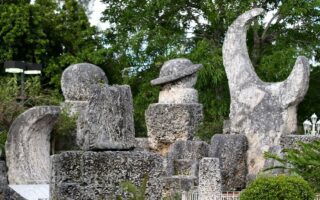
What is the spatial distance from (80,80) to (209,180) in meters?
6.66

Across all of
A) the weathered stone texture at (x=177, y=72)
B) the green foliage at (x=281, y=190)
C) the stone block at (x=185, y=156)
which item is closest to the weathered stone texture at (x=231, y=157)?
the stone block at (x=185, y=156)

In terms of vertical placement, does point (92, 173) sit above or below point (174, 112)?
below

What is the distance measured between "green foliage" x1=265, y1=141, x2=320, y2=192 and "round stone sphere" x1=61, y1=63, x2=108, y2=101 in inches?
320

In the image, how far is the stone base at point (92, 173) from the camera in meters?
8.70

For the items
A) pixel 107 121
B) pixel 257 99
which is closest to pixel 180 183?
pixel 257 99

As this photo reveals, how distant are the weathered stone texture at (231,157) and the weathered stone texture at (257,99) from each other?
259 mm

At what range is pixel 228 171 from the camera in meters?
20.5

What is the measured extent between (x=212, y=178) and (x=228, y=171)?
188 inches

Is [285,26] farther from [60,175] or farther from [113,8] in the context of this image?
[60,175]

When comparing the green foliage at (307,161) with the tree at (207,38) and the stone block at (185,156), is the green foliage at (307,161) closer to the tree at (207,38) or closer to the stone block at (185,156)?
the stone block at (185,156)

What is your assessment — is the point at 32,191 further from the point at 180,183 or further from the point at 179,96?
the point at 179,96

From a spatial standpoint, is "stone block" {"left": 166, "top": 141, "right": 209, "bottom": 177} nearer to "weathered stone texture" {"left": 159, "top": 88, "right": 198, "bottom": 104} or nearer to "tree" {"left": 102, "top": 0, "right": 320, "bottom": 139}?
"weathered stone texture" {"left": 159, "top": 88, "right": 198, "bottom": 104}

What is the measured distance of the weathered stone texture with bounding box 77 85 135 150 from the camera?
29.6ft

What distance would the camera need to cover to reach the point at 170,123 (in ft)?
→ 67.7
